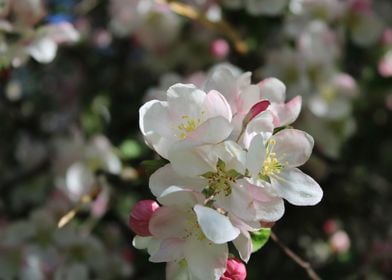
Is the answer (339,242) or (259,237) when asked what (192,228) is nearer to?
(259,237)

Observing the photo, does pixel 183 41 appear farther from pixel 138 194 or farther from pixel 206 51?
pixel 138 194

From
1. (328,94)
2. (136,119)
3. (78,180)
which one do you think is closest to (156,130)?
(78,180)

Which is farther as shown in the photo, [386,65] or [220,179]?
[386,65]

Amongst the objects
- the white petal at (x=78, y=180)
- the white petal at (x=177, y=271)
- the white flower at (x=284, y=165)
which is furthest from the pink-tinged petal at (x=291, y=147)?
the white petal at (x=78, y=180)

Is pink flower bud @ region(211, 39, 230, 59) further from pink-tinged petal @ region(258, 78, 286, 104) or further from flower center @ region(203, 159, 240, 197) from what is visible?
flower center @ region(203, 159, 240, 197)

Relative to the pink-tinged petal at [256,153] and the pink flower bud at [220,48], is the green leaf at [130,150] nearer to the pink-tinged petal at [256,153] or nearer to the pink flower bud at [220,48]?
the pink flower bud at [220,48]

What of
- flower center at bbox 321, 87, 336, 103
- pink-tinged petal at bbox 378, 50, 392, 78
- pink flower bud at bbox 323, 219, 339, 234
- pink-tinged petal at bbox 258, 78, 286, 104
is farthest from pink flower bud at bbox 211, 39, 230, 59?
pink-tinged petal at bbox 258, 78, 286, 104

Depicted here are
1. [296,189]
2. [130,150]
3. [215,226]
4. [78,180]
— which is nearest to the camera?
[215,226]

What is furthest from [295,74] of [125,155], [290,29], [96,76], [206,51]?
[96,76]
